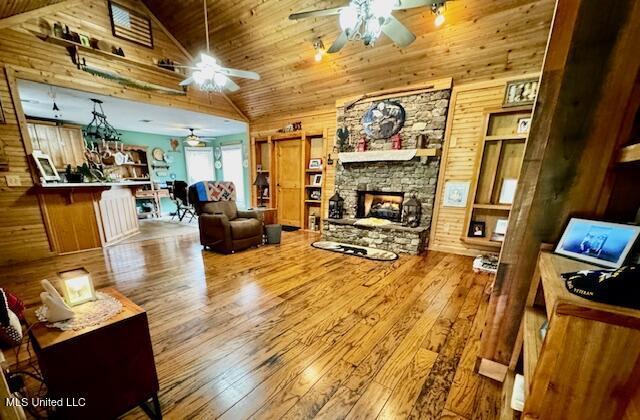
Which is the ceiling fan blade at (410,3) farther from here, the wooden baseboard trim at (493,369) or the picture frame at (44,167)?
the picture frame at (44,167)

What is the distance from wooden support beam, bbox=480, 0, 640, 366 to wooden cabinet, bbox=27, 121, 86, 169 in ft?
25.8

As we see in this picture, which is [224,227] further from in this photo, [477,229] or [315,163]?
[477,229]

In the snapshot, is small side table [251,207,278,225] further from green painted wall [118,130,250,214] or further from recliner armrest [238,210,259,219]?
green painted wall [118,130,250,214]

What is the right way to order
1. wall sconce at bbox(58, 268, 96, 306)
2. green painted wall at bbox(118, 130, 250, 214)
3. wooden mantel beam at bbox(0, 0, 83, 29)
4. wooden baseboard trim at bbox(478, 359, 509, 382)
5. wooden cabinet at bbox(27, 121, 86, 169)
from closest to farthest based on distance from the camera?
wall sconce at bbox(58, 268, 96, 306)
wooden baseboard trim at bbox(478, 359, 509, 382)
wooden mantel beam at bbox(0, 0, 83, 29)
wooden cabinet at bbox(27, 121, 86, 169)
green painted wall at bbox(118, 130, 250, 214)

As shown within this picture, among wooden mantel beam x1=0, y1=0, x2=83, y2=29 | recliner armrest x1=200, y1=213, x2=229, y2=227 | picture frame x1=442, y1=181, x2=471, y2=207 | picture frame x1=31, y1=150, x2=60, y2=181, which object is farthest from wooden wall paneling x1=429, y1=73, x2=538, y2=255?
picture frame x1=31, y1=150, x2=60, y2=181

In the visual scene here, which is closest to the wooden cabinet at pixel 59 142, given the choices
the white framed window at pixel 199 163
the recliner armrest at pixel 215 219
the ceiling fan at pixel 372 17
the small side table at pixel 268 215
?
the white framed window at pixel 199 163

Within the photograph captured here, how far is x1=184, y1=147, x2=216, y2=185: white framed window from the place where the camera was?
819cm

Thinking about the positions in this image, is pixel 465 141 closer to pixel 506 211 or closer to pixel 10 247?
pixel 506 211

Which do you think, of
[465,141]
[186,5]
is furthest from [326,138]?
[186,5]

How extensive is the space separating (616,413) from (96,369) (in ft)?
5.60

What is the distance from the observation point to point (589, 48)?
91cm

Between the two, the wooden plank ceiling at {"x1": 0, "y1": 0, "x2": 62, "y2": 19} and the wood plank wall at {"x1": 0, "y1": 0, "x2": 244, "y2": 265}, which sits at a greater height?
the wooden plank ceiling at {"x1": 0, "y1": 0, "x2": 62, "y2": 19}

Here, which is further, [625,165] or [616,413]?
[625,165]

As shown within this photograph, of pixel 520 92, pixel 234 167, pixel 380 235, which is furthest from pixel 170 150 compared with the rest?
pixel 520 92
